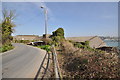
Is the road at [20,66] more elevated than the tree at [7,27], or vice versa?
the tree at [7,27]

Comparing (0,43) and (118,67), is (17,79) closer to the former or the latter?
(118,67)

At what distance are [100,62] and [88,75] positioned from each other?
0.95 metres

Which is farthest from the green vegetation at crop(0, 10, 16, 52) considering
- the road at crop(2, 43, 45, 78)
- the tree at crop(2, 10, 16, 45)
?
the road at crop(2, 43, 45, 78)

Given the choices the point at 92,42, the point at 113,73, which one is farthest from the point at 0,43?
the point at 92,42

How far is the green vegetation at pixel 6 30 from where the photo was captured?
21.2 metres

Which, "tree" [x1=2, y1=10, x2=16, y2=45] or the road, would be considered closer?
the road

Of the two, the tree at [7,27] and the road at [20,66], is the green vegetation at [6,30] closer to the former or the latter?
the tree at [7,27]

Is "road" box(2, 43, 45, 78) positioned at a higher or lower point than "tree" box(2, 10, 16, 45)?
lower

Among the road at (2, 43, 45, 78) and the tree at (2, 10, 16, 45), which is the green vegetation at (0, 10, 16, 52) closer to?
the tree at (2, 10, 16, 45)

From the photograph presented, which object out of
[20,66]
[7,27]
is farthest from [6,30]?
[20,66]

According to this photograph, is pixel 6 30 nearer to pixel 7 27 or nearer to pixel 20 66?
pixel 7 27

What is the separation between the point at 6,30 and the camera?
22234mm

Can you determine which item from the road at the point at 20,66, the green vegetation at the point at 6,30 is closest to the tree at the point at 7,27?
the green vegetation at the point at 6,30

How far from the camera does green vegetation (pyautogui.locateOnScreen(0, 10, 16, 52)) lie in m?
21.2
